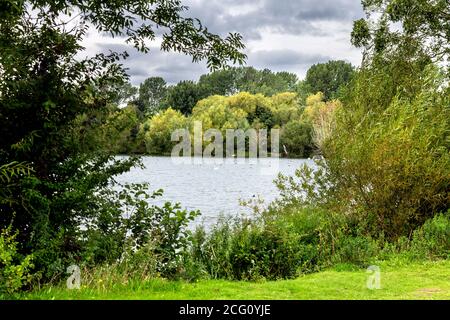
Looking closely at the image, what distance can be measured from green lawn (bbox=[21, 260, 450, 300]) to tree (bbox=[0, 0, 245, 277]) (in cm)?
94

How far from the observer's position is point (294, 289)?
7.40 metres

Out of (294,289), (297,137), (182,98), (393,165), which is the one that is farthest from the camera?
(182,98)

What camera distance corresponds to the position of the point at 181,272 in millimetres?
8383

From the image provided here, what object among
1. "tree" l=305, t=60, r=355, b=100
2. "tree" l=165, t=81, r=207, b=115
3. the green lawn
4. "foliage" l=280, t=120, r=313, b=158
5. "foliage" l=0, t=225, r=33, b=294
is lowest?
the green lawn

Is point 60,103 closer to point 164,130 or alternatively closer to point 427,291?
point 427,291

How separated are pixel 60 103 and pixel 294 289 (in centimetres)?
431

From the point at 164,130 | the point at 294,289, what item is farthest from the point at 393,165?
the point at 164,130

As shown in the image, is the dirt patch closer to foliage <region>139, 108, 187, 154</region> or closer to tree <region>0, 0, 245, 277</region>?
tree <region>0, 0, 245, 277</region>

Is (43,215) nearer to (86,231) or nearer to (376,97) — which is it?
(86,231)

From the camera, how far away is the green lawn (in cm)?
668

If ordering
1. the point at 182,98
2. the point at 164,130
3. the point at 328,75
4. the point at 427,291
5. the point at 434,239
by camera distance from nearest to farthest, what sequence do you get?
the point at 427,291 < the point at 434,239 < the point at 164,130 < the point at 182,98 < the point at 328,75

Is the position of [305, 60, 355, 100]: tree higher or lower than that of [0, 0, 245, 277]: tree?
higher

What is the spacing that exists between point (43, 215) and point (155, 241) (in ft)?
6.14

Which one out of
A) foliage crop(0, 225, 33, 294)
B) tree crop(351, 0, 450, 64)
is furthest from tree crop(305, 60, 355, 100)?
foliage crop(0, 225, 33, 294)
